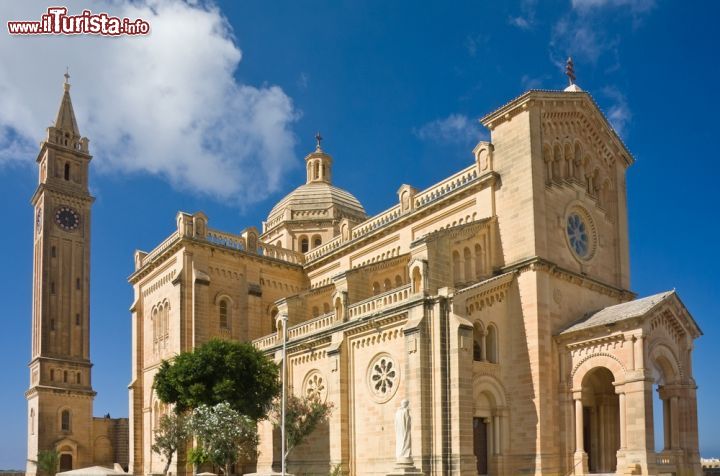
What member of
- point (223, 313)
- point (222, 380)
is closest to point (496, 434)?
point (222, 380)

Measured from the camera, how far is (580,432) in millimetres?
32250

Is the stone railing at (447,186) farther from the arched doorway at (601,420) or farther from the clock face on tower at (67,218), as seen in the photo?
the clock face on tower at (67,218)

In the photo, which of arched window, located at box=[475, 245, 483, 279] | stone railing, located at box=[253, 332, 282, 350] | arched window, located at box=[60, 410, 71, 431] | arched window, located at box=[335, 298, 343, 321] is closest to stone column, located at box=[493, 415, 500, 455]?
arched window, located at box=[475, 245, 483, 279]

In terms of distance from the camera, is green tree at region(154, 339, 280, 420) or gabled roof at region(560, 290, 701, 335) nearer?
gabled roof at region(560, 290, 701, 335)

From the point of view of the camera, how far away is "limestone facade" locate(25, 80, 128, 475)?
225 ft

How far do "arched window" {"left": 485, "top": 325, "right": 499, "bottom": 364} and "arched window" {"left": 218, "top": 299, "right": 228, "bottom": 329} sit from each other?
19.6 m

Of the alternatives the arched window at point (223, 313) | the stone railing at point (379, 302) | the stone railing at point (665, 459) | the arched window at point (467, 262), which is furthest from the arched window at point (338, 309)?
the stone railing at point (665, 459)

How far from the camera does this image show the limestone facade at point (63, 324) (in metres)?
68.5

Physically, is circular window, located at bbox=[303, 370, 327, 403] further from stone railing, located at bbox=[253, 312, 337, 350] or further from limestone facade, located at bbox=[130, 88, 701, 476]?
stone railing, located at bbox=[253, 312, 337, 350]

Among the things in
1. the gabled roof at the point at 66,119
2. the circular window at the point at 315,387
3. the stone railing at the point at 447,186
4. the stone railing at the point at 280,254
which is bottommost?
the circular window at the point at 315,387

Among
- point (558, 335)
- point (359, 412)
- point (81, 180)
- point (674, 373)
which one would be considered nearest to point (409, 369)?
point (359, 412)

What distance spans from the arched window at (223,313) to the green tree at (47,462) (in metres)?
29.1

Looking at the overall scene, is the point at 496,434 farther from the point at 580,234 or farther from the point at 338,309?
the point at 580,234

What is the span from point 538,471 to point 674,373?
7.63 meters
